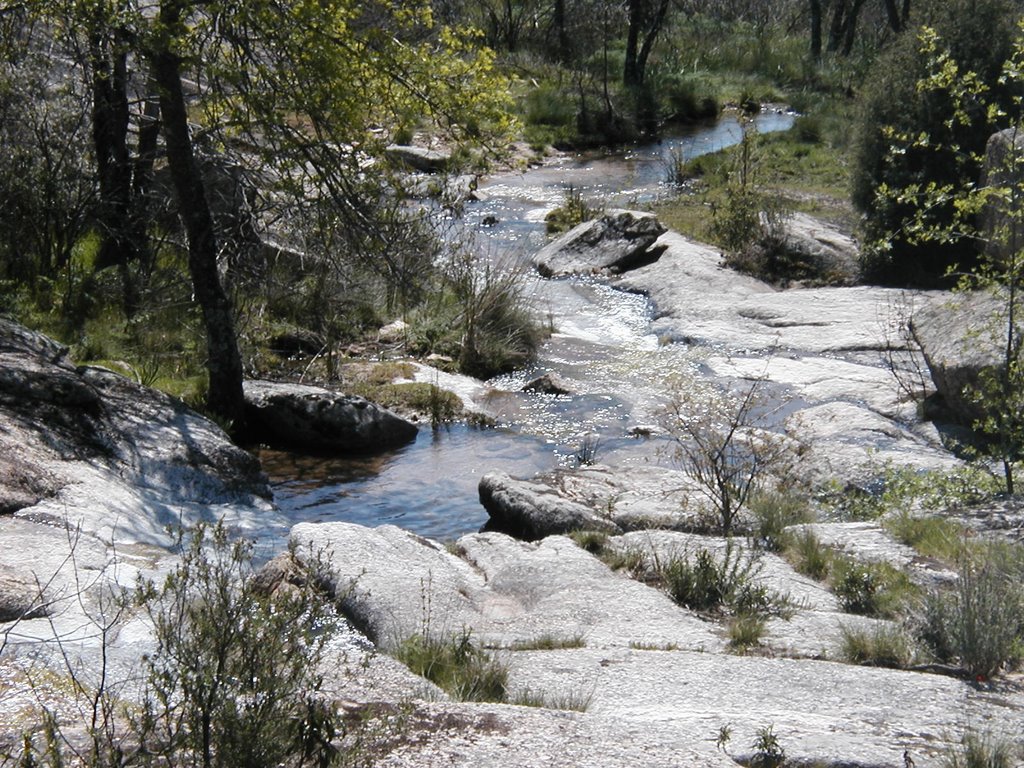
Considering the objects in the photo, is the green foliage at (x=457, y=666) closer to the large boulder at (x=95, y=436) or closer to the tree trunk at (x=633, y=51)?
the large boulder at (x=95, y=436)

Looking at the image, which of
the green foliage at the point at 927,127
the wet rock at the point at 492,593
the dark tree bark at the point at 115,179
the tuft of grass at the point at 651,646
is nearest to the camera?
the tuft of grass at the point at 651,646

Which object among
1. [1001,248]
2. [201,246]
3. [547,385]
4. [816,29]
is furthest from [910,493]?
[816,29]

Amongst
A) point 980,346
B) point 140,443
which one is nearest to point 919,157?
point 980,346

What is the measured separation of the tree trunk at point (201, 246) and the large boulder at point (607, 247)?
23.9 ft

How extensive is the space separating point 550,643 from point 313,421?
215 inches

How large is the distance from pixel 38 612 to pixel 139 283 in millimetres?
7981

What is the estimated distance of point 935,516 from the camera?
7.73 metres

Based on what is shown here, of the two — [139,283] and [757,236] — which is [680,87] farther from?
[139,283]

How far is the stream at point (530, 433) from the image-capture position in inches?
368

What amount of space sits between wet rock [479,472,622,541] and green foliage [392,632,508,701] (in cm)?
296

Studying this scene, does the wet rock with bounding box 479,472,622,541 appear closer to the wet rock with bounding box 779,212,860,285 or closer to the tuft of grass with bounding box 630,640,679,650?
the tuft of grass with bounding box 630,640,679,650

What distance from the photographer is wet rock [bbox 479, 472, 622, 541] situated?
26.3 ft

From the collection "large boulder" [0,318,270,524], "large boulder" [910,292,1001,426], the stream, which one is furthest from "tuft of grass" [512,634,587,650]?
"large boulder" [910,292,1001,426]

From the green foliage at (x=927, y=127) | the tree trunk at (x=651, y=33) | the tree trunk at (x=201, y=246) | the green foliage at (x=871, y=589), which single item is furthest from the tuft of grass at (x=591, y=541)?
the tree trunk at (x=651, y=33)
